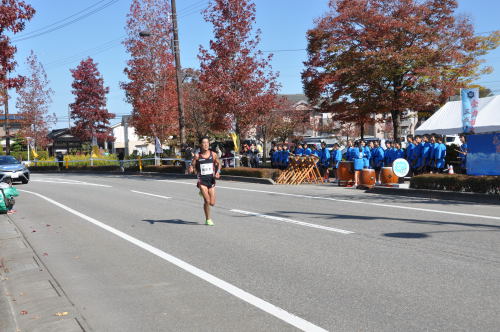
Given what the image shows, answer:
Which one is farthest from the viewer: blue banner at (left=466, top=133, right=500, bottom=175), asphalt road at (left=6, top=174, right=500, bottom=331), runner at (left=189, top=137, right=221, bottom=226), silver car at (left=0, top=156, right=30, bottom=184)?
silver car at (left=0, top=156, right=30, bottom=184)

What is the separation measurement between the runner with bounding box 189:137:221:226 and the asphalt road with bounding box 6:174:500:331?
1.93 ft

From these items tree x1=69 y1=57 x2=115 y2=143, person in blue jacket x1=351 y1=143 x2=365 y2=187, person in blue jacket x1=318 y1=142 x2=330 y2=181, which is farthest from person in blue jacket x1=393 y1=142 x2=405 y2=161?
tree x1=69 y1=57 x2=115 y2=143

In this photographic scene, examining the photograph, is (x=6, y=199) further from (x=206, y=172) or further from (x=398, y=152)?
(x=398, y=152)

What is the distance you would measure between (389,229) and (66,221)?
755 centimetres

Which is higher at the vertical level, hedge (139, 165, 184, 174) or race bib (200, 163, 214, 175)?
race bib (200, 163, 214, 175)

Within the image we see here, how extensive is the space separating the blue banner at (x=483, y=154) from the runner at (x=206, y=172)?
8.75 meters

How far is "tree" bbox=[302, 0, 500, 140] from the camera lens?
82.2 ft

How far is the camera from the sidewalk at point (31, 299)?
16.1 ft

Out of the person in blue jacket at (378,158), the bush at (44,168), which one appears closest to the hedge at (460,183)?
the person in blue jacket at (378,158)

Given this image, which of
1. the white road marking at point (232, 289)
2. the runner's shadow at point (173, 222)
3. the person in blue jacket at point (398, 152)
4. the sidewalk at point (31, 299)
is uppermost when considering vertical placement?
the person in blue jacket at point (398, 152)

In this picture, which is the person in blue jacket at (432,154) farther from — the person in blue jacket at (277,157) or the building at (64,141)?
the building at (64,141)

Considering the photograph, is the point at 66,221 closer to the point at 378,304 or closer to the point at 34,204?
the point at 34,204

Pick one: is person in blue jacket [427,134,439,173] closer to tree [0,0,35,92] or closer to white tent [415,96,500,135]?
white tent [415,96,500,135]

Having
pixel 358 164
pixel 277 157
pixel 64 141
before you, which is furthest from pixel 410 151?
pixel 64 141
